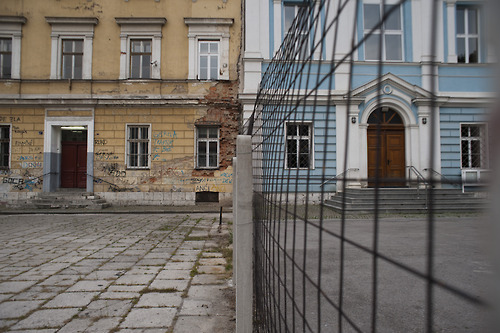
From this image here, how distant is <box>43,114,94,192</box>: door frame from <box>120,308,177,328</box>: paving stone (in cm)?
1121

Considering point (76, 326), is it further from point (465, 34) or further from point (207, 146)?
point (207, 146)

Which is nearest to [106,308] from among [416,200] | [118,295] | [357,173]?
[118,295]

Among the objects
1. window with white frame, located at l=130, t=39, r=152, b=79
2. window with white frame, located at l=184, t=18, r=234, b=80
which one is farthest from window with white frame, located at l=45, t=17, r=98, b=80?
window with white frame, located at l=184, t=18, r=234, b=80

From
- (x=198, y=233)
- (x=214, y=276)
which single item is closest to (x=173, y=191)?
(x=198, y=233)

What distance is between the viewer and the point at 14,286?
11.1ft

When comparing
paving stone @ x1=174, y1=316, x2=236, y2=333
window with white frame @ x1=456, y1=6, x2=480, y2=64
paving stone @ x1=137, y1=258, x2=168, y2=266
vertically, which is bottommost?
paving stone @ x1=137, y1=258, x2=168, y2=266

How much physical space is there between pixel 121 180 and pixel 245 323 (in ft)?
39.2

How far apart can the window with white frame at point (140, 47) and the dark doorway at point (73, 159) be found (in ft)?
11.5

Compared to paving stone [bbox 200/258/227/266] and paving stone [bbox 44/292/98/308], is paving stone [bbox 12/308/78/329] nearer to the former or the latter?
paving stone [bbox 44/292/98/308]

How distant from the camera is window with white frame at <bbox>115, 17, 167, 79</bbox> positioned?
12906 mm

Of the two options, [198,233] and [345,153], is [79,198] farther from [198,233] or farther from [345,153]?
[345,153]

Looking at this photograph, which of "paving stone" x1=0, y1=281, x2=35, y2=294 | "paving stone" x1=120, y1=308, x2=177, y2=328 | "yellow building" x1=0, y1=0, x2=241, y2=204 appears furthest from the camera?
"yellow building" x1=0, y1=0, x2=241, y2=204

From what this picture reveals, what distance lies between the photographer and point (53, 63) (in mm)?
12859

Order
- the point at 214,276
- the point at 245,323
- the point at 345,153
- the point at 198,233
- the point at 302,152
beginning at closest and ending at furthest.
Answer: the point at 345,153, the point at 302,152, the point at 245,323, the point at 214,276, the point at 198,233
